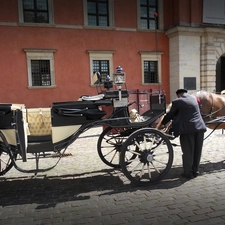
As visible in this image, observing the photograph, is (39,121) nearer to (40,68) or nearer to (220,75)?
(40,68)

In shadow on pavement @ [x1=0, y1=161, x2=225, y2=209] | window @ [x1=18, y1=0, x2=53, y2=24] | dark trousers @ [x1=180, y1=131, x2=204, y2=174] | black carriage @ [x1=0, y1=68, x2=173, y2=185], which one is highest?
window @ [x1=18, y1=0, x2=53, y2=24]

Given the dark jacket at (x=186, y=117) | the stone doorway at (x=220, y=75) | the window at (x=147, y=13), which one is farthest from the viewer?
the stone doorway at (x=220, y=75)

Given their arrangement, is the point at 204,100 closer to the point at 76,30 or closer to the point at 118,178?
the point at 118,178

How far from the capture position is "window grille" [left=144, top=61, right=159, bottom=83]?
57.5ft

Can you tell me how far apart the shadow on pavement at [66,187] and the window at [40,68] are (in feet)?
36.0

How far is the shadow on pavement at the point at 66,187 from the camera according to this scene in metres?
4.06

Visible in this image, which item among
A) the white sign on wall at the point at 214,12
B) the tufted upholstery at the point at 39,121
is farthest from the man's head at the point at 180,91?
the white sign on wall at the point at 214,12

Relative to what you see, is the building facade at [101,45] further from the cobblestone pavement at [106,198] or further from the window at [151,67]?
the cobblestone pavement at [106,198]

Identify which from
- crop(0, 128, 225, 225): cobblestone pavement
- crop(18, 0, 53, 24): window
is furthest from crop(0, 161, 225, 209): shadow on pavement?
crop(18, 0, 53, 24): window

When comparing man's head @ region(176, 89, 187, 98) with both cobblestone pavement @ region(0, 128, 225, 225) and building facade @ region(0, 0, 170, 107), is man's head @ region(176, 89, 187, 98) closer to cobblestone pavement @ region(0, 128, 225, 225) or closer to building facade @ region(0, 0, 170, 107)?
cobblestone pavement @ region(0, 128, 225, 225)

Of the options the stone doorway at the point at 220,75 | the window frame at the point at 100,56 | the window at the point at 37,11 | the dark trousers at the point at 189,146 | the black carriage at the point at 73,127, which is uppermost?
the window at the point at 37,11

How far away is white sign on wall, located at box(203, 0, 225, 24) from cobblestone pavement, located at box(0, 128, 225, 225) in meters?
14.0

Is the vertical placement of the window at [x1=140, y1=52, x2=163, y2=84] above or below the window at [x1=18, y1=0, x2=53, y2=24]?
below

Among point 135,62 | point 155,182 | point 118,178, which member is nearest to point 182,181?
point 155,182
